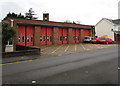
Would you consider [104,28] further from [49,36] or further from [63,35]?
[49,36]

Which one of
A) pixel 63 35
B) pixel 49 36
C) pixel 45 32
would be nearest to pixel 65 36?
pixel 63 35

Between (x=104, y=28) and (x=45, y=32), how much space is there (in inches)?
1080

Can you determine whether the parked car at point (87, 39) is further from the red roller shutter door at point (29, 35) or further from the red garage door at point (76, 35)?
the red roller shutter door at point (29, 35)

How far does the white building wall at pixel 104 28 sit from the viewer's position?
40938 millimetres

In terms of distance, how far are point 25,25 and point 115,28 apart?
112 ft

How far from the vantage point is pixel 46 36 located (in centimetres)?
2656

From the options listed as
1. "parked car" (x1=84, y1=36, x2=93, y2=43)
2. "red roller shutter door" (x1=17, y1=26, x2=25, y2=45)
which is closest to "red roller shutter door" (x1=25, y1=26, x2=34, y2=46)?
"red roller shutter door" (x1=17, y1=26, x2=25, y2=45)

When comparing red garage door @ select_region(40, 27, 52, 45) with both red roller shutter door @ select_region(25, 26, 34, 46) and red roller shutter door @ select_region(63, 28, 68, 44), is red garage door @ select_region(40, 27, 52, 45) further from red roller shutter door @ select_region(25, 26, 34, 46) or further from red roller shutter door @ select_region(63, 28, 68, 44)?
red roller shutter door @ select_region(63, 28, 68, 44)

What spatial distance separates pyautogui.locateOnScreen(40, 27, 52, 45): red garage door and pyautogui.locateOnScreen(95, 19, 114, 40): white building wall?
24932 mm

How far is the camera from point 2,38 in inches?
492

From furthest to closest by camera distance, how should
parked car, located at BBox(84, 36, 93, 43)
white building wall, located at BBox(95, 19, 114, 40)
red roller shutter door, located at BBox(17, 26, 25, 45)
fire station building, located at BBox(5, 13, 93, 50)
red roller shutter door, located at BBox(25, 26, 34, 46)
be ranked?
1. white building wall, located at BBox(95, 19, 114, 40)
2. parked car, located at BBox(84, 36, 93, 43)
3. red roller shutter door, located at BBox(25, 26, 34, 46)
4. fire station building, located at BBox(5, 13, 93, 50)
5. red roller shutter door, located at BBox(17, 26, 25, 45)

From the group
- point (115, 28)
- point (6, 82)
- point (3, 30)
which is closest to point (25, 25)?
point (3, 30)

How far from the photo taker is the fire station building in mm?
22938

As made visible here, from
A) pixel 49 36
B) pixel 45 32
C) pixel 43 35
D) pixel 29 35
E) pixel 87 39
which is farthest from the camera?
pixel 87 39
